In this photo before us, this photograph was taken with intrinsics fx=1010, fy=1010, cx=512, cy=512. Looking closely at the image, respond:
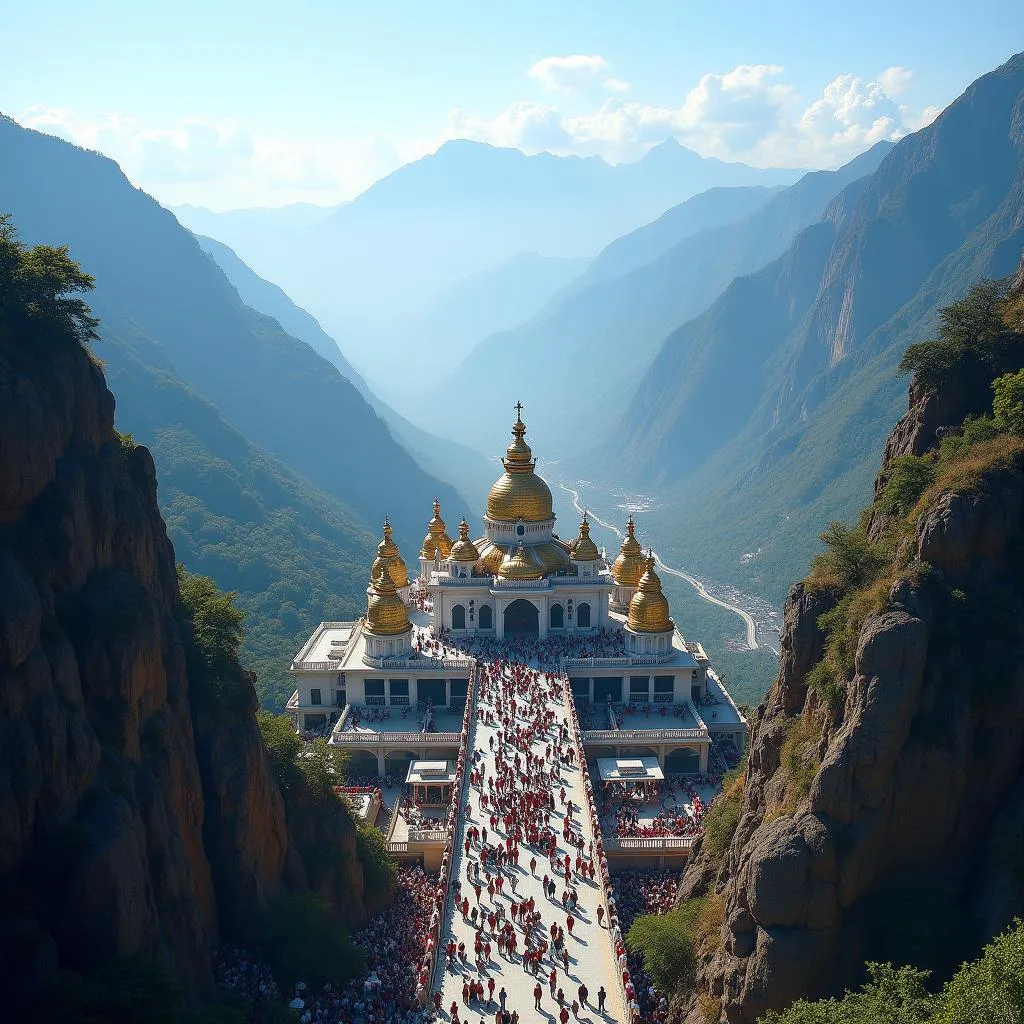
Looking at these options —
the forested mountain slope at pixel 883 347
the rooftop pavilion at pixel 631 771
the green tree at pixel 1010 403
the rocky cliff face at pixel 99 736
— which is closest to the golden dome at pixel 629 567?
the rooftop pavilion at pixel 631 771

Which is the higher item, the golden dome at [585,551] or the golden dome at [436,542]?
the golden dome at [436,542]

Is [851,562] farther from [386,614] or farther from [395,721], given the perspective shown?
[386,614]

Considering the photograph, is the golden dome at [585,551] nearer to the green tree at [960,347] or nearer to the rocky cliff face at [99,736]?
the green tree at [960,347]

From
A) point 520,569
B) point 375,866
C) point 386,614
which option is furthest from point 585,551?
point 375,866

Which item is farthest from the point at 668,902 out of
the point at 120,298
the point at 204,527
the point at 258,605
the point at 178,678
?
the point at 120,298

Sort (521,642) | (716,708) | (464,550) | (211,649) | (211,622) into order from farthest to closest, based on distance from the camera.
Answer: (464,550), (521,642), (716,708), (211,622), (211,649)
